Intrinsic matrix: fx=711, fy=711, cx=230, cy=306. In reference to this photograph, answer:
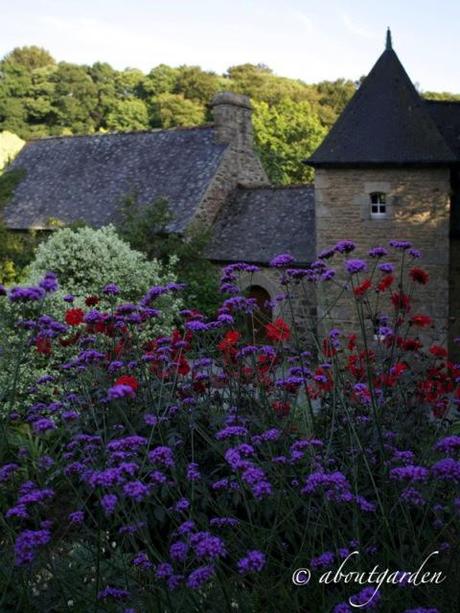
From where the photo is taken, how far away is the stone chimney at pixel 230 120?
22766 mm

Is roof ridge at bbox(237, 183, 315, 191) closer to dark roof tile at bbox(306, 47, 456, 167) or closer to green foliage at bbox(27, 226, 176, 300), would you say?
dark roof tile at bbox(306, 47, 456, 167)

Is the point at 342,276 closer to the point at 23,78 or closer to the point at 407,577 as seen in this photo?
the point at 407,577

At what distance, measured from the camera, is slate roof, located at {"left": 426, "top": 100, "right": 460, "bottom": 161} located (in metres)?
17.6

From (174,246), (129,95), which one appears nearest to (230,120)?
(174,246)

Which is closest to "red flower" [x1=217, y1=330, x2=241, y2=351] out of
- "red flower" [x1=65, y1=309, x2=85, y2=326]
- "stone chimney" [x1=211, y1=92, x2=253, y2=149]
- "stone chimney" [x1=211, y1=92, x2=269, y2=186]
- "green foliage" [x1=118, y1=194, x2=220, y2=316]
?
"red flower" [x1=65, y1=309, x2=85, y2=326]

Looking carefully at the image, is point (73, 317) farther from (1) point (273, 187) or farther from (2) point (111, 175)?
(2) point (111, 175)

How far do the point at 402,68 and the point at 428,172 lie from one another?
2846 millimetres

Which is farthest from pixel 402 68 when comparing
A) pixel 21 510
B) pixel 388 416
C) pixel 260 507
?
pixel 21 510

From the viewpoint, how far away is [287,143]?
41188mm

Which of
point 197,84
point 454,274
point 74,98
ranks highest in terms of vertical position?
point 197,84

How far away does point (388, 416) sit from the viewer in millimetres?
5680

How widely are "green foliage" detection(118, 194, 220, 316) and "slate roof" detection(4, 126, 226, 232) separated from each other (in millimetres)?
549

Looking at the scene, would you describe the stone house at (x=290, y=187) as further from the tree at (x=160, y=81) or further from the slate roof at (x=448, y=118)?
the tree at (x=160, y=81)

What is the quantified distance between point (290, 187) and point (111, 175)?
653cm
